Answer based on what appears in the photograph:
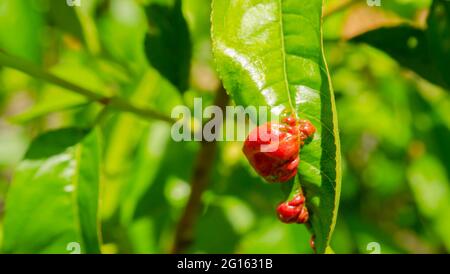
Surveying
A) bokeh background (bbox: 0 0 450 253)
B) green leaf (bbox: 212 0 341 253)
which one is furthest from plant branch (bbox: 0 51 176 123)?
green leaf (bbox: 212 0 341 253)

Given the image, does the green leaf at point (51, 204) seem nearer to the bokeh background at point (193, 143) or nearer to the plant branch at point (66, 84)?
the plant branch at point (66, 84)

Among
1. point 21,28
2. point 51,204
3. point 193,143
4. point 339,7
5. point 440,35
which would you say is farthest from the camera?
point 193,143

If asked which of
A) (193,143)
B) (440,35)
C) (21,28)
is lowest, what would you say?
(440,35)

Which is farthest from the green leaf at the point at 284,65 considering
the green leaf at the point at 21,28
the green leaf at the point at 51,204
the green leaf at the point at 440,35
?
the green leaf at the point at 21,28

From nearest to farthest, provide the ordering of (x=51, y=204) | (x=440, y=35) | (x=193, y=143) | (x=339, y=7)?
(x=440, y=35) < (x=51, y=204) < (x=339, y=7) < (x=193, y=143)

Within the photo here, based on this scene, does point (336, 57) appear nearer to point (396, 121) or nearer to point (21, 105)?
point (396, 121)

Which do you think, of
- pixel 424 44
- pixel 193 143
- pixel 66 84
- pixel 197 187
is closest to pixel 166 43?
pixel 66 84

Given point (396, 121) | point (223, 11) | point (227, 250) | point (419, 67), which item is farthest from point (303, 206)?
point (396, 121)

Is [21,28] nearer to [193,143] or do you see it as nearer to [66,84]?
[66,84]
